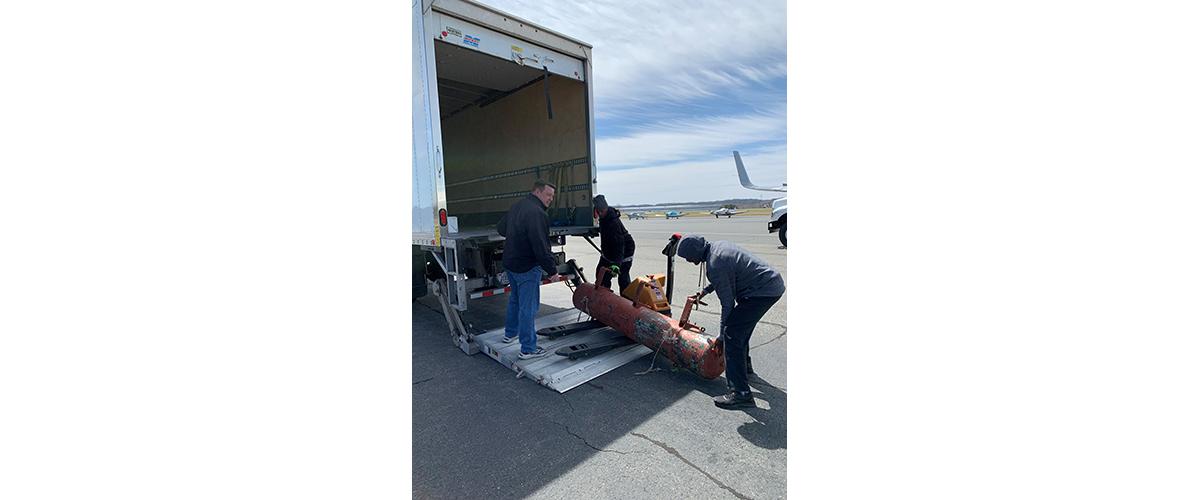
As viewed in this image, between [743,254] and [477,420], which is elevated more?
[743,254]

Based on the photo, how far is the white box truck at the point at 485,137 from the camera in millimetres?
4203

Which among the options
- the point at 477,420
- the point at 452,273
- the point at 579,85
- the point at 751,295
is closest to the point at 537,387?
the point at 477,420

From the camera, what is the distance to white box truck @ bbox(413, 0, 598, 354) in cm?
420

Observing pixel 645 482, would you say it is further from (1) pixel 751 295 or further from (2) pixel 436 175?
(2) pixel 436 175

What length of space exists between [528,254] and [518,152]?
2983mm

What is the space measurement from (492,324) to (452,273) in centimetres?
167

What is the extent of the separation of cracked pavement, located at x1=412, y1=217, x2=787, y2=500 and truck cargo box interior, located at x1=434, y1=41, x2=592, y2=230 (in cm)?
244

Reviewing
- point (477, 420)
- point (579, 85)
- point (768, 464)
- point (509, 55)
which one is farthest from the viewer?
point (579, 85)

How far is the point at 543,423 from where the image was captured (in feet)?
11.2

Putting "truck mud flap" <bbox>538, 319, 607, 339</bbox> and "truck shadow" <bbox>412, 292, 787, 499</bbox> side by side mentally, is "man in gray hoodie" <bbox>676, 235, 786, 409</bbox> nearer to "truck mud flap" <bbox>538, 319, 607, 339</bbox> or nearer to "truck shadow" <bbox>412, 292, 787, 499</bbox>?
"truck shadow" <bbox>412, 292, 787, 499</bbox>

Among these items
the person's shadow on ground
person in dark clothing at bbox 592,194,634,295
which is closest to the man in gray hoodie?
the person's shadow on ground

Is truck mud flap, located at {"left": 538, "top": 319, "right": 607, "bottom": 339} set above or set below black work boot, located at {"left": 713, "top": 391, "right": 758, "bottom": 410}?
above

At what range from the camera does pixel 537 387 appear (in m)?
4.04

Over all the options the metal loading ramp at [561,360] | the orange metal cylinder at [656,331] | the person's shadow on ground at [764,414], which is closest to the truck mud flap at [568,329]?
the metal loading ramp at [561,360]
